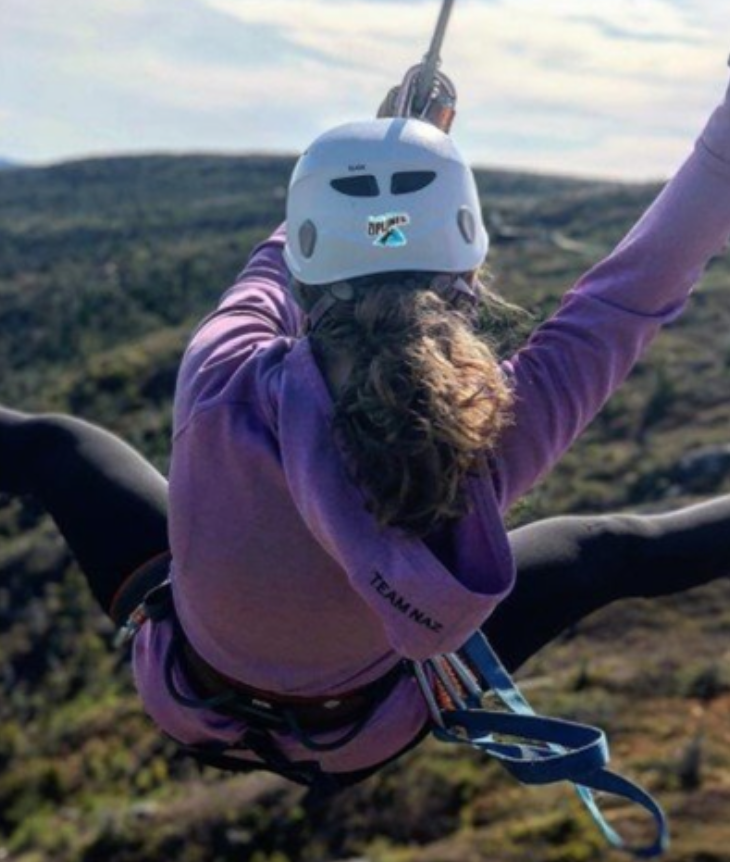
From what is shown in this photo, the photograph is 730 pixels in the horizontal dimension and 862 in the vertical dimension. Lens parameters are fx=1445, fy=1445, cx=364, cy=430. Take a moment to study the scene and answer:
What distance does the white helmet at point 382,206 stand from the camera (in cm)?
254

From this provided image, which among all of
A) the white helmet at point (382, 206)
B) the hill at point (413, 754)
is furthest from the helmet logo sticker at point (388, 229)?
the hill at point (413, 754)

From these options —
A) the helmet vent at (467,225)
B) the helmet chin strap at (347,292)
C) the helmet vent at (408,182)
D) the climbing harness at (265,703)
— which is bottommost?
the climbing harness at (265,703)

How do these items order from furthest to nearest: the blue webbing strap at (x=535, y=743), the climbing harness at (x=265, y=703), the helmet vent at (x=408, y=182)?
the climbing harness at (x=265, y=703) → the helmet vent at (x=408, y=182) → the blue webbing strap at (x=535, y=743)

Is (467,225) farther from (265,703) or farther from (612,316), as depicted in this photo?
(265,703)

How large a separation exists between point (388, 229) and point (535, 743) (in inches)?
41.1

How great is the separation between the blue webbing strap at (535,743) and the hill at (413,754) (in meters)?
0.32

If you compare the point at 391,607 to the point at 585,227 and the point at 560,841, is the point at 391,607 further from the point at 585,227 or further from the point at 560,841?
the point at 585,227

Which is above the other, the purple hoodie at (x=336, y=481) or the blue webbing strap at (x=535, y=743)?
the purple hoodie at (x=336, y=481)

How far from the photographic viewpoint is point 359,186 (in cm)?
265

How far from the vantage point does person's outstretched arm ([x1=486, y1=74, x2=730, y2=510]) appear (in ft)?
8.23

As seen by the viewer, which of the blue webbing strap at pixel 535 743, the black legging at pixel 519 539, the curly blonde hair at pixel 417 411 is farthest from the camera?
the black legging at pixel 519 539

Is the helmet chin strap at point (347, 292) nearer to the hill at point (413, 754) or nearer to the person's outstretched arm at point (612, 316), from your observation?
the person's outstretched arm at point (612, 316)

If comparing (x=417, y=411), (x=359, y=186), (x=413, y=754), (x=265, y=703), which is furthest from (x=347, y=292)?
(x=413, y=754)

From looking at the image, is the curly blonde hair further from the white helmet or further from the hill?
the hill
